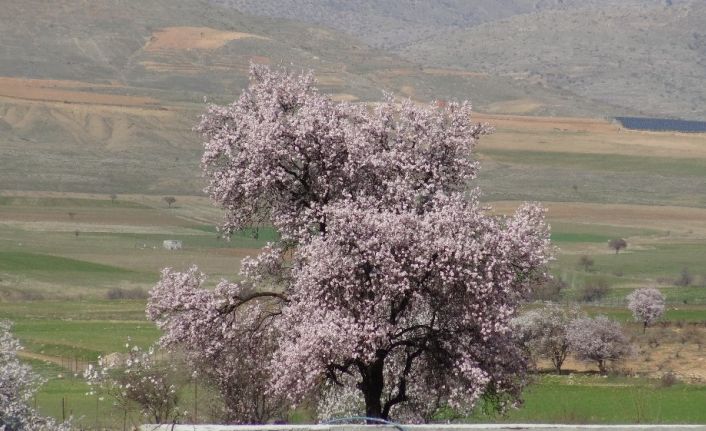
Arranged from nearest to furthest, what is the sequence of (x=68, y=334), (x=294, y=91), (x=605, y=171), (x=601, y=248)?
(x=294, y=91) → (x=68, y=334) → (x=601, y=248) → (x=605, y=171)

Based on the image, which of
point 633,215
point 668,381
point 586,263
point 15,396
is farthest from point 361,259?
point 633,215

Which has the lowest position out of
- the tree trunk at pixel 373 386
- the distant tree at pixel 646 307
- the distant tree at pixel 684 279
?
the tree trunk at pixel 373 386

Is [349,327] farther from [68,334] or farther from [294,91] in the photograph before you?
[68,334]

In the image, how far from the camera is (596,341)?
53406 mm

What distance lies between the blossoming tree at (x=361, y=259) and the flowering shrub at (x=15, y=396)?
7.70ft

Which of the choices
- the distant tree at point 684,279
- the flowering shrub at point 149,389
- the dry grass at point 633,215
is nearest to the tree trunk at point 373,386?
the flowering shrub at point 149,389

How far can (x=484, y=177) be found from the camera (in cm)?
15962

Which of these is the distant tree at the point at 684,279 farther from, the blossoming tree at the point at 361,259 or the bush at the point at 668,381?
the blossoming tree at the point at 361,259

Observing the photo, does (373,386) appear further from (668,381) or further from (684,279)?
(684,279)

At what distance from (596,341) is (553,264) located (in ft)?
142

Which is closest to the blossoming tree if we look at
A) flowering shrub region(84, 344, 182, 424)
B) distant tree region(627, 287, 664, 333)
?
flowering shrub region(84, 344, 182, 424)

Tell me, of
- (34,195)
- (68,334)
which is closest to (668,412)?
(68,334)

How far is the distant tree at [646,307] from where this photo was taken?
65.9m

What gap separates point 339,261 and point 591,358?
3571 cm
